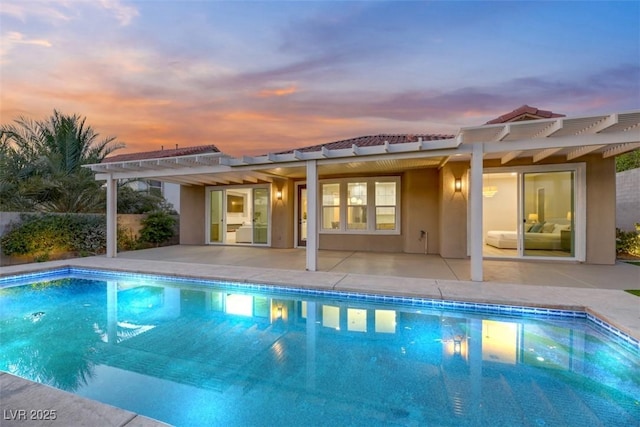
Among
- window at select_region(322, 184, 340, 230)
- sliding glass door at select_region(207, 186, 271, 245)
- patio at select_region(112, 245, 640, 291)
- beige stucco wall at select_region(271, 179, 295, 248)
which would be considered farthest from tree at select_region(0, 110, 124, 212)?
window at select_region(322, 184, 340, 230)

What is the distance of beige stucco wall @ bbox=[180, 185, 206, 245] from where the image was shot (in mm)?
12898

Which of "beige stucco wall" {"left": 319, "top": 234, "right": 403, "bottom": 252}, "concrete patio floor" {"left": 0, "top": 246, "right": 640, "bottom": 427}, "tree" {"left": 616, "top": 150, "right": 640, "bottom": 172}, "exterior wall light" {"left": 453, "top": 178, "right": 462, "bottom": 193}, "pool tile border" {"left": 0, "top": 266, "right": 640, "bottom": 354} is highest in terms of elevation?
"tree" {"left": 616, "top": 150, "right": 640, "bottom": 172}

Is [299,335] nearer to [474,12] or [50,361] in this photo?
[50,361]

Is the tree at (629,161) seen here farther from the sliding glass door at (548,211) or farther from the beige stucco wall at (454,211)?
the beige stucco wall at (454,211)

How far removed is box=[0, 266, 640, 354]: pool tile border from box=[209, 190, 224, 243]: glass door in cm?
527

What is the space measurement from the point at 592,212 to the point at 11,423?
10654mm

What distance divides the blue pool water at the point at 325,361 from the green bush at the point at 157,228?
6.39 metres

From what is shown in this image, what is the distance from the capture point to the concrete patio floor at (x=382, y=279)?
2266mm

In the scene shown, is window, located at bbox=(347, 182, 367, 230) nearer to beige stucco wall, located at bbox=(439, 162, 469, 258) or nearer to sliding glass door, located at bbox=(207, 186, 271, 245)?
beige stucco wall, located at bbox=(439, 162, 469, 258)

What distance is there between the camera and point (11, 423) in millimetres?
1980

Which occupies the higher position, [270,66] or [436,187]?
[270,66]

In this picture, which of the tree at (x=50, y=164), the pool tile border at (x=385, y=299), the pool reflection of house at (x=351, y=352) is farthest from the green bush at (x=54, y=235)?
the pool reflection of house at (x=351, y=352)

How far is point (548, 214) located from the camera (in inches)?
320

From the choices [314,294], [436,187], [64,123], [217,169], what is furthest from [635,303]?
[64,123]
